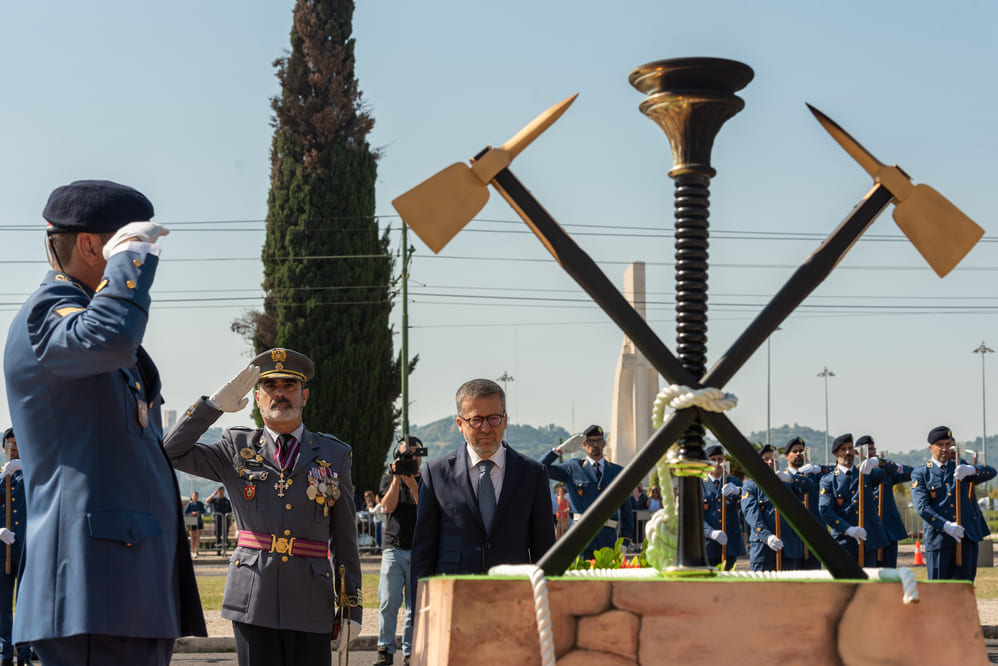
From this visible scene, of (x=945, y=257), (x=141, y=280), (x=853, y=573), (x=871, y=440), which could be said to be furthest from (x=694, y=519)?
(x=871, y=440)

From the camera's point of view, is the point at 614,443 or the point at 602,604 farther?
the point at 614,443

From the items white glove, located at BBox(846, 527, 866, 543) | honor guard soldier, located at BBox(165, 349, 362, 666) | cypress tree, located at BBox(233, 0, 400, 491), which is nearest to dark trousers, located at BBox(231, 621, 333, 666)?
honor guard soldier, located at BBox(165, 349, 362, 666)

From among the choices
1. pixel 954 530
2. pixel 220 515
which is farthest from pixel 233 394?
pixel 220 515

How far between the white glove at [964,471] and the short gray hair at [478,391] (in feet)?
29.4

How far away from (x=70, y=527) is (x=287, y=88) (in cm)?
3258

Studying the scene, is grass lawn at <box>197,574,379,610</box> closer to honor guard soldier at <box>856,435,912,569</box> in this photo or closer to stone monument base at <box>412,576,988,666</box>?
honor guard soldier at <box>856,435,912,569</box>

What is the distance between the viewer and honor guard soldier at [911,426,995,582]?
12.5 metres

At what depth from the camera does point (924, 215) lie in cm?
282

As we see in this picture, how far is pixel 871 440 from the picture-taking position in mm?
16531

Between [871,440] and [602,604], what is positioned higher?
[871,440]

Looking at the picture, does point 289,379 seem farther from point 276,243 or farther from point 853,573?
point 276,243

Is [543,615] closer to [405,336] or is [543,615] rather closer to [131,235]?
[131,235]

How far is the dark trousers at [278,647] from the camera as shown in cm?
510

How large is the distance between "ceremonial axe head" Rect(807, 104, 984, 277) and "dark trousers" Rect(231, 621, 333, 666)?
326 centimetres
